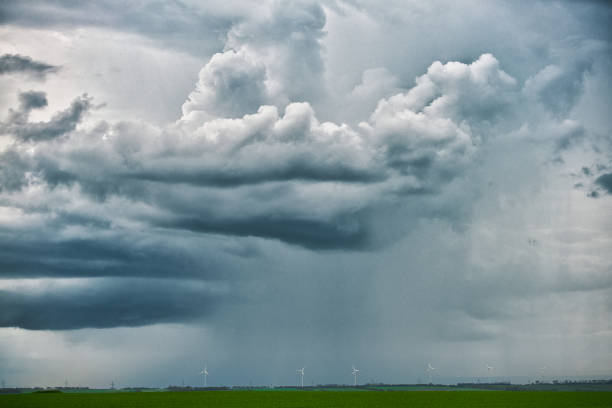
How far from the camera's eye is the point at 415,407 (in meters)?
126

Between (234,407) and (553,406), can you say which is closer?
(234,407)

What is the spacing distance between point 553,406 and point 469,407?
2168 cm

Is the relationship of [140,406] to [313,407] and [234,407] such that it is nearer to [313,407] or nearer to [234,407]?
[234,407]

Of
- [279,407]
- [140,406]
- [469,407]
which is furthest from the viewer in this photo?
[140,406]

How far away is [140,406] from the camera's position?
13612 cm

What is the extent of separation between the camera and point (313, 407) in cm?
12531

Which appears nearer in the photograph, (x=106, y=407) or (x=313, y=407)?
(x=313, y=407)

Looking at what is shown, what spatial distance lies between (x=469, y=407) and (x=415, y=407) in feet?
34.8

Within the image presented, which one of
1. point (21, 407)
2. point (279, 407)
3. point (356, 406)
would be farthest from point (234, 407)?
point (21, 407)

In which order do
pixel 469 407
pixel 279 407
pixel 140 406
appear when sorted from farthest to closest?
pixel 140 406, pixel 469 407, pixel 279 407

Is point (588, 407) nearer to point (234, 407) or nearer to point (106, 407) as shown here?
point (234, 407)

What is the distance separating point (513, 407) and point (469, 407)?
12.8 meters

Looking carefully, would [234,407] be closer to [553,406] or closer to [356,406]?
[356,406]

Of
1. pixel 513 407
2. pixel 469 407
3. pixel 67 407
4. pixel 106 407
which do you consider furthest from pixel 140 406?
pixel 513 407
